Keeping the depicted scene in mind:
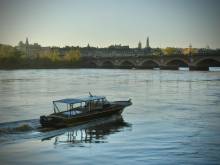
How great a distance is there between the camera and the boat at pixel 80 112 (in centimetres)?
2932

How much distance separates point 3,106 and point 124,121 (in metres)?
13.6

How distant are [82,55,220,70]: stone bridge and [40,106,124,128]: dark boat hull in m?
86.4

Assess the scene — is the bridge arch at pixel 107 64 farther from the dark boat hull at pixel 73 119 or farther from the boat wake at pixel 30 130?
the boat wake at pixel 30 130

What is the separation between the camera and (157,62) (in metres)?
146

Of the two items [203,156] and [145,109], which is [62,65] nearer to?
[145,109]

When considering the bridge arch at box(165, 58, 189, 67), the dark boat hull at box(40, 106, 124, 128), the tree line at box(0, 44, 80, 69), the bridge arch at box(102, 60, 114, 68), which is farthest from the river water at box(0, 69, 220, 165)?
the bridge arch at box(102, 60, 114, 68)

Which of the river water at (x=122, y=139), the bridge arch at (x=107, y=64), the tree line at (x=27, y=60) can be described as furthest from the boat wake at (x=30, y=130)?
the bridge arch at (x=107, y=64)

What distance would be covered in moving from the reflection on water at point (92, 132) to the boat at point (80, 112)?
56 cm

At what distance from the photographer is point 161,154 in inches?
895

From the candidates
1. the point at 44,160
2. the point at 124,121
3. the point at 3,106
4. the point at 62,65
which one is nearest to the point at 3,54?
the point at 62,65

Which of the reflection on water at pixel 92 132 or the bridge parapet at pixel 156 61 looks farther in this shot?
the bridge parapet at pixel 156 61

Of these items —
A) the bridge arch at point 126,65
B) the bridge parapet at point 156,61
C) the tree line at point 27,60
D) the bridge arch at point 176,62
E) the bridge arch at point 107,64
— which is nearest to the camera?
the bridge parapet at point 156,61

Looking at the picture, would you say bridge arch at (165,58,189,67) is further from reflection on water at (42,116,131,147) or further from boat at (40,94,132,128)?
reflection on water at (42,116,131,147)

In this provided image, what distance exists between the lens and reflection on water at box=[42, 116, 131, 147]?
2613 cm
